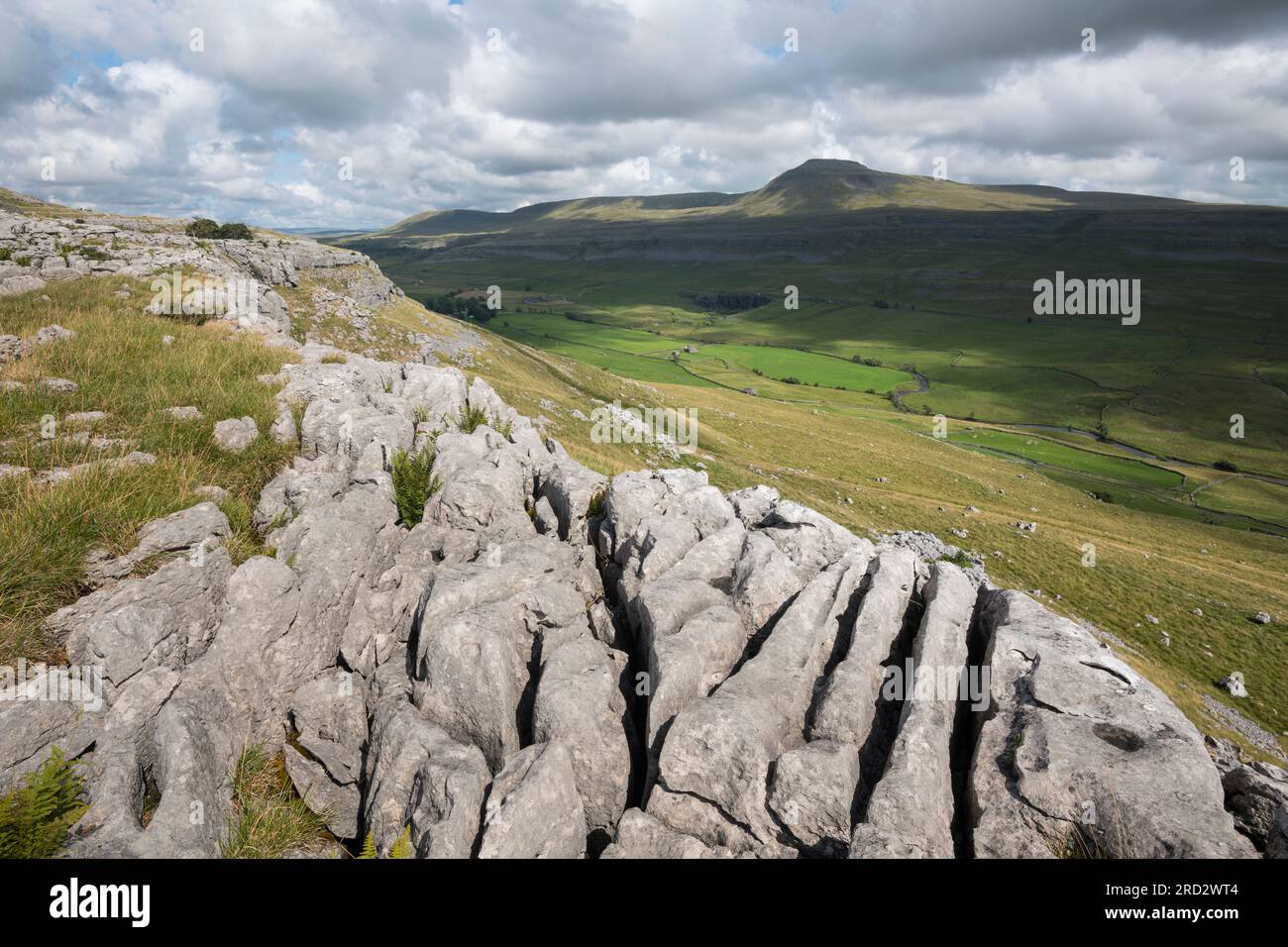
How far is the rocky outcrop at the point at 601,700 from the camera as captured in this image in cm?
736

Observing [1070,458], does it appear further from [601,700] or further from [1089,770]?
[601,700]

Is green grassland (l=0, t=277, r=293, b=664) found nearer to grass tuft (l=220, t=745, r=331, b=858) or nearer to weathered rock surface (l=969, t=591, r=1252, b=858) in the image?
grass tuft (l=220, t=745, r=331, b=858)

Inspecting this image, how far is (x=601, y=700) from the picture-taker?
31.5ft

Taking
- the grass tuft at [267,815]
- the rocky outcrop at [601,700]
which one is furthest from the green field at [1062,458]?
the grass tuft at [267,815]

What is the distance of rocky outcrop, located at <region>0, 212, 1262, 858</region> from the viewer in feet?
24.2

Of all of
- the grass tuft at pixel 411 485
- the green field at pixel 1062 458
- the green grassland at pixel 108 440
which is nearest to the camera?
the green grassland at pixel 108 440

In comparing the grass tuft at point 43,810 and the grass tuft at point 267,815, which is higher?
the grass tuft at point 43,810

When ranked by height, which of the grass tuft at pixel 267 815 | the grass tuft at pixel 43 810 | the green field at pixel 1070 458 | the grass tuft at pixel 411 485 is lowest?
the green field at pixel 1070 458

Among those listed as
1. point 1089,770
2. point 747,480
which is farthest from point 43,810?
point 747,480

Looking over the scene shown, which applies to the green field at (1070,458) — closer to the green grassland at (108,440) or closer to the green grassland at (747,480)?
the green grassland at (747,480)

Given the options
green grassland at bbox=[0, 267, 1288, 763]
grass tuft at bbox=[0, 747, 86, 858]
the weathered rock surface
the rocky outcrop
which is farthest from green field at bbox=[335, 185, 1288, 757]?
grass tuft at bbox=[0, 747, 86, 858]

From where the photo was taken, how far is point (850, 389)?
158000 millimetres

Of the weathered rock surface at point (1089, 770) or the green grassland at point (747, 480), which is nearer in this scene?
the weathered rock surface at point (1089, 770)
